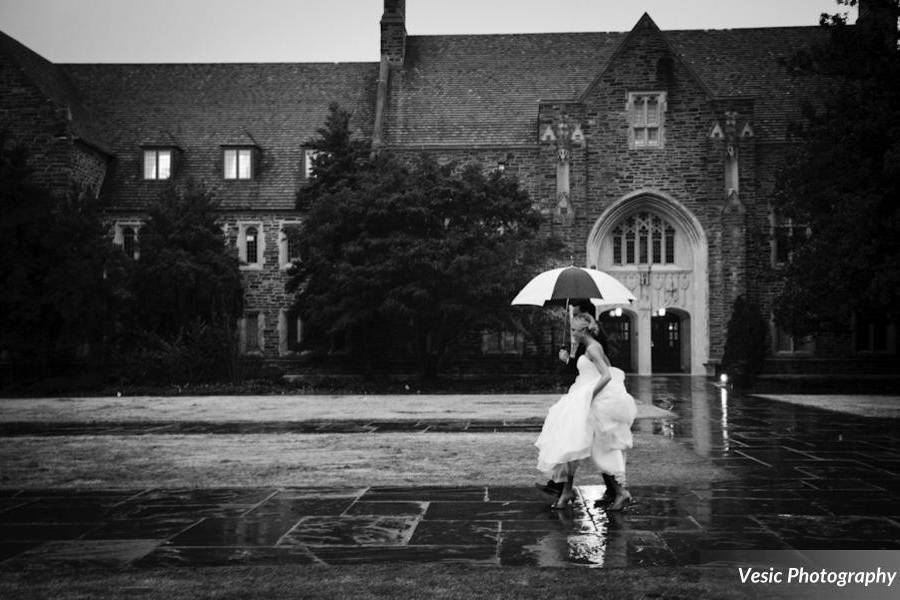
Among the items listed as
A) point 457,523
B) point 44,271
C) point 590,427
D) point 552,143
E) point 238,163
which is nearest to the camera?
point 457,523

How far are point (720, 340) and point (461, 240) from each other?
1371 cm

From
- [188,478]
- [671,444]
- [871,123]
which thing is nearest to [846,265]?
[871,123]

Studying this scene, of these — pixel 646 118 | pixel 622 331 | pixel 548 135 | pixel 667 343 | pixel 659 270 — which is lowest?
pixel 667 343

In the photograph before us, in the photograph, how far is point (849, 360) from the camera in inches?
1286

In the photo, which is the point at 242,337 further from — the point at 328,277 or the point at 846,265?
the point at 846,265

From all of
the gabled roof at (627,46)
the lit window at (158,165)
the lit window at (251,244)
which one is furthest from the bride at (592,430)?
the lit window at (158,165)

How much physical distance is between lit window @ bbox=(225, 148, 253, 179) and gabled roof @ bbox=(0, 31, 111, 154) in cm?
486

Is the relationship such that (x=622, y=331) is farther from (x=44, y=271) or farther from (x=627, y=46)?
(x=44, y=271)

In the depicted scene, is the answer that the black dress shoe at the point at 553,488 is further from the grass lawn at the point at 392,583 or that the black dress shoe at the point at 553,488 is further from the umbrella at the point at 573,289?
the grass lawn at the point at 392,583

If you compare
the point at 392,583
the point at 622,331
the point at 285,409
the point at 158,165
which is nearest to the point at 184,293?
the point at 158,165

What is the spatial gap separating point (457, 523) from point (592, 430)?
133 centimetres

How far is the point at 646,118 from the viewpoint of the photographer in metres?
32.7

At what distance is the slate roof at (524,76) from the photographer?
34375mm

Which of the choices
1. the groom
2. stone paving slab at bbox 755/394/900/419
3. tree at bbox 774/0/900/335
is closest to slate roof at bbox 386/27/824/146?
tree at bbox 774/0/900/335
